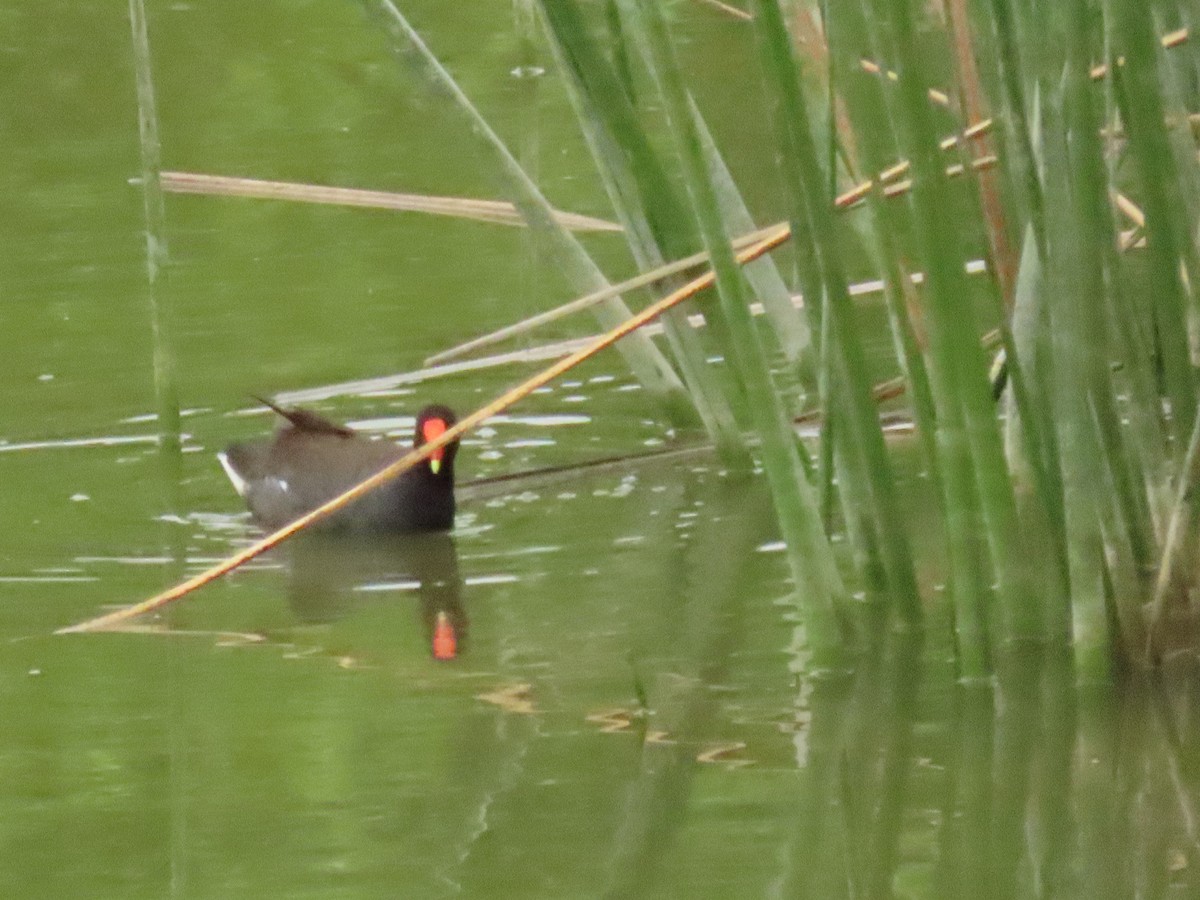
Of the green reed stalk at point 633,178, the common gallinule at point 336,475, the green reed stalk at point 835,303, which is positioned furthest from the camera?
the common gallinule at point 336,475

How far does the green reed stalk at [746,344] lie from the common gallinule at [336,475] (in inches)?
70.9

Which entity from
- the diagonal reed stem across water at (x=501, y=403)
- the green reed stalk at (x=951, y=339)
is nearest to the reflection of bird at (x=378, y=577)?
the diagonal reed stem across water at (x=501, y=403)

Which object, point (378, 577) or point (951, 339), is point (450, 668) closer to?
point (378, 577)

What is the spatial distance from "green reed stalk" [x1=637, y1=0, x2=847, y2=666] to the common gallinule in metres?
1.80

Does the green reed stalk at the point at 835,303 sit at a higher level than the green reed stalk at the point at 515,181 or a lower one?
lower

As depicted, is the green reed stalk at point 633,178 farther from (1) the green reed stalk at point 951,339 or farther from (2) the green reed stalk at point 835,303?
(1) the green reed stalk at point 951,339

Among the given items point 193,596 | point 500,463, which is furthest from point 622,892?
point 500,463

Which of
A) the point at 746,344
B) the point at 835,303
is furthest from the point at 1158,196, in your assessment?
the point at 746,344

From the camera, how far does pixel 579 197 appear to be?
28.6 ft

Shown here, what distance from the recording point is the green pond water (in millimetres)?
3891

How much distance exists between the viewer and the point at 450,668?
4863 mm

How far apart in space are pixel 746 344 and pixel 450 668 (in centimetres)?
95

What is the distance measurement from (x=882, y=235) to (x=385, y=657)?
1366 mm

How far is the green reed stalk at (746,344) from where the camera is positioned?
4.20 meters
